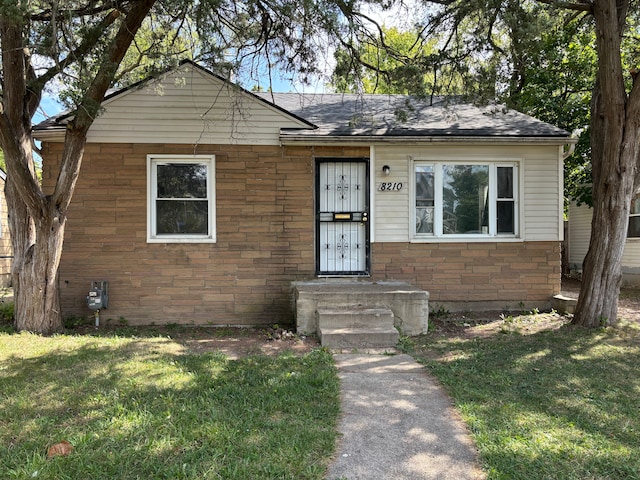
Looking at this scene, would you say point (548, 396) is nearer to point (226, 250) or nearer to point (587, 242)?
point (226, 250)

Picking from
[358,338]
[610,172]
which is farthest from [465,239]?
[358,338]

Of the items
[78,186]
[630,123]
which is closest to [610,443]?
[630,123]

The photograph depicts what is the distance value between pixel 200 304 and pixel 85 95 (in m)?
3.67

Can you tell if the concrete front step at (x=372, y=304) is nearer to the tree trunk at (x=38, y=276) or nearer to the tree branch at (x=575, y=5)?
the tree trunk at (x=38, y=276)

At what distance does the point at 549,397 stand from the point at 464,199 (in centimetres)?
457

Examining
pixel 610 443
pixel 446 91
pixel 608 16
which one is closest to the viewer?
pixel 610 443

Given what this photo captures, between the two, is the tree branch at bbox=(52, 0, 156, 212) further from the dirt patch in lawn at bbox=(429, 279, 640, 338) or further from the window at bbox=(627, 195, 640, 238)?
the window at bbox=(627, 195, 640, 238)

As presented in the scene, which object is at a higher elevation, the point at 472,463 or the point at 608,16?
the point at 608,16

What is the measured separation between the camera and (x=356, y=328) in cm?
594

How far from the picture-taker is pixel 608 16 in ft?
19.7

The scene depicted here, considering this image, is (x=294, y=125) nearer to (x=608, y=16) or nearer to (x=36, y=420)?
(x=608, y=16)

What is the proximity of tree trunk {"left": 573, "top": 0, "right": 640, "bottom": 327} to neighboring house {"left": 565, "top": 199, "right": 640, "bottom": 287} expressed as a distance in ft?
24.1

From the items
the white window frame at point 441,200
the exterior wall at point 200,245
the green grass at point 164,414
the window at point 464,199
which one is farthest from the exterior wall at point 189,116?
the green grass at point 164,414

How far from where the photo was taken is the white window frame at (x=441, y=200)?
25.3 ft
